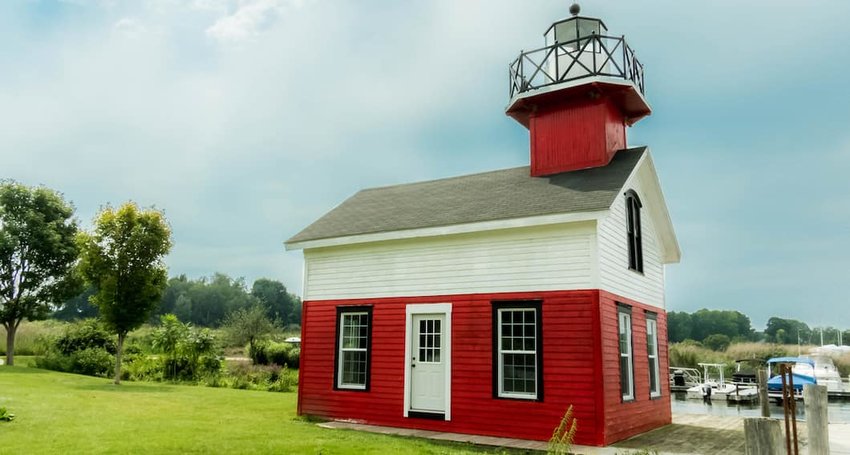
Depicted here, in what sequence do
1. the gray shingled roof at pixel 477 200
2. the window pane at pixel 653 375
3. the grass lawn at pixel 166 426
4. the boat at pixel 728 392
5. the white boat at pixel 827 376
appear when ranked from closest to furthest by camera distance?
the grass lawn at pixel 166 426
the gray shingled roof at pixel 477 200
the window pane at pixel 653 375
the boat at pixel 728 392
the white boat at pixel 827 376

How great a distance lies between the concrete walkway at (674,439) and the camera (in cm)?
975

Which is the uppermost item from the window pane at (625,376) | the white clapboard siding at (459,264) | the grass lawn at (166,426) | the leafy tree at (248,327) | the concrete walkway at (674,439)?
the white clapboard siding at (459,264)

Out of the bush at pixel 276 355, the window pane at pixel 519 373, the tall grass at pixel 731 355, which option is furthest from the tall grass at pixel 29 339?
the tall grass at pixel 731 355

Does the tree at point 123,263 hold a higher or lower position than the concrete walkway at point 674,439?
higher

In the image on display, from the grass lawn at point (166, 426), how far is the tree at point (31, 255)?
1063 centimetres

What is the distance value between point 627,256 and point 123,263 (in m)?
15.2

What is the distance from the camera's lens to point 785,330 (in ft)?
303

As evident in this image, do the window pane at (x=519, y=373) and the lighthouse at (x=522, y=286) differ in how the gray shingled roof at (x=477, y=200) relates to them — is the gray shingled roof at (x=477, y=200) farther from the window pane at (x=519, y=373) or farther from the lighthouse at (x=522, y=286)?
the window pane at (x=519, y=373)

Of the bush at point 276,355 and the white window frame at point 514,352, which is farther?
A: the bush at point 276,355

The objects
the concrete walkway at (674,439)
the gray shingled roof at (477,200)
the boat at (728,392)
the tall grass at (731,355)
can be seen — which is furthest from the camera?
the tall grass at (731,355)

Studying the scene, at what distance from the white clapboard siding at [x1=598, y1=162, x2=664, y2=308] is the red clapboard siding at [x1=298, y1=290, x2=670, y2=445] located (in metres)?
0.57

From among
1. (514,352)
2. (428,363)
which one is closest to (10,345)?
(428,363)

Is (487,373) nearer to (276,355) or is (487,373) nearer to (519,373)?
(519,373)

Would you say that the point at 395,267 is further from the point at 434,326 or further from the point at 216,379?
the point at 216,379
